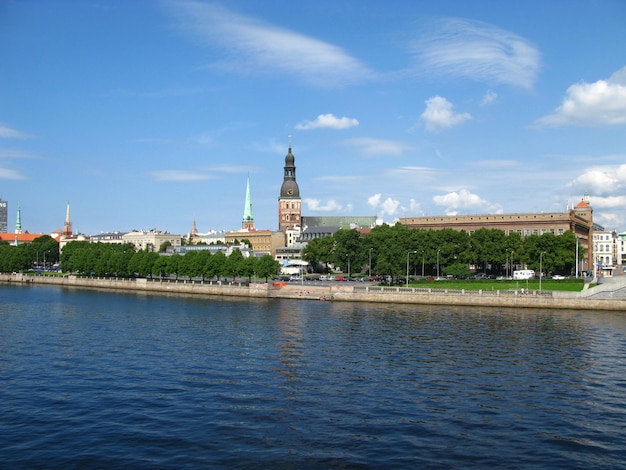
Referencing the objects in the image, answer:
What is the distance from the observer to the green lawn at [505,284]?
319ft

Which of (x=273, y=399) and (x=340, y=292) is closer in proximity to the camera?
(x=273, y=399)

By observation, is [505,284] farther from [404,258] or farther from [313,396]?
[313,396]

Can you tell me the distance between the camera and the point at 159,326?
66625 mm

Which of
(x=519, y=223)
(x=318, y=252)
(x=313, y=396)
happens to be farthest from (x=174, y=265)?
(x=313, y=396)

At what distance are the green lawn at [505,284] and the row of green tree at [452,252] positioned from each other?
17.4ft

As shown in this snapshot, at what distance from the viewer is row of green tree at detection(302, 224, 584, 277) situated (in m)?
116

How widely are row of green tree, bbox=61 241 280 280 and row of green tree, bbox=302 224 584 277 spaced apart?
20.5 metres

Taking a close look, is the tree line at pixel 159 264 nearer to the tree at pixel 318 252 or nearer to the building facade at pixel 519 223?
the tree at pixel 318 252

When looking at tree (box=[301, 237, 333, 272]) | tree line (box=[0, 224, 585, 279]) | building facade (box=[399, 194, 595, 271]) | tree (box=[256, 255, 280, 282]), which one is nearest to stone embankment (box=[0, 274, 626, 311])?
tree line (box=[0, 224, 585, 279])

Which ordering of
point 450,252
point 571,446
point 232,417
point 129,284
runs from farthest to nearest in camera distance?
point 129,284, point 450,252, point 232,417, point 571,446

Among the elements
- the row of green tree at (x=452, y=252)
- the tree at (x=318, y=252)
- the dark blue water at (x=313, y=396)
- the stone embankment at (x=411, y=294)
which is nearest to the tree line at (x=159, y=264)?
the stone embankment at (x=411, y=294)

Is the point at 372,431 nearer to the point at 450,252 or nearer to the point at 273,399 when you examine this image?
the point at 273,399

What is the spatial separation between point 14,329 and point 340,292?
4952 cm

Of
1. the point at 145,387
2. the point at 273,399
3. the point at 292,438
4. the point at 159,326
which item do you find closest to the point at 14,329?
the point at 159,326
